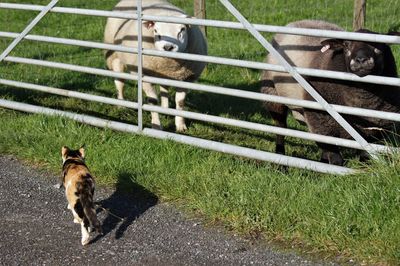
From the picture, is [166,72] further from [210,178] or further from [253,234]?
[253,234]

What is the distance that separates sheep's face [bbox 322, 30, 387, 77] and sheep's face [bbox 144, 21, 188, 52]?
2.28 meters

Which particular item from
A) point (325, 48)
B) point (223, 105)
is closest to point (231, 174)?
point (325, 48)

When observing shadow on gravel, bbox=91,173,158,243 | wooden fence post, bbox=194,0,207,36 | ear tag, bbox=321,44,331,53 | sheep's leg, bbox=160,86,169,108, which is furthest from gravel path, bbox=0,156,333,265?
wooden fence post, bbox=194,0,207,36

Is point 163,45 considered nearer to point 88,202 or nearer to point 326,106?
point 326,106

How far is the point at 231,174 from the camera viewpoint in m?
5.71

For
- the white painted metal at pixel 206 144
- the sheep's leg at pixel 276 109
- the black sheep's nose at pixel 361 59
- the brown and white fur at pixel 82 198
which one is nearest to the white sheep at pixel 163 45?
Answer: the white painted metal at pixel 206 144

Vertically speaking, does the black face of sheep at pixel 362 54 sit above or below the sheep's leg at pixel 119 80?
above

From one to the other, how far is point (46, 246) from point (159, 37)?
363cm

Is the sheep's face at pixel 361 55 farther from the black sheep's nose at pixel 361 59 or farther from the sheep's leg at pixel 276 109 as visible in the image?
the sheep's leg at pixel 276 109

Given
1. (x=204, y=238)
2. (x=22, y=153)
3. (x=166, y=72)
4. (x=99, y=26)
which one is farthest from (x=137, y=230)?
(x=99, y=26)

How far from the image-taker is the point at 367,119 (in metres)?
5.97

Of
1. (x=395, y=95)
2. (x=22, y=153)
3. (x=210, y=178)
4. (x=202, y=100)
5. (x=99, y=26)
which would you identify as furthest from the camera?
(x=99, y=26)

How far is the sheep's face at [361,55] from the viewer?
18.0ft

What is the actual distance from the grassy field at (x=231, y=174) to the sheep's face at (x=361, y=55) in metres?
0.72
